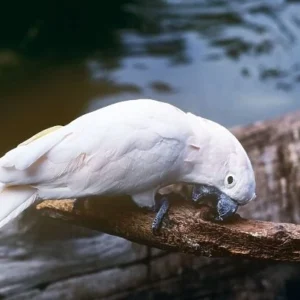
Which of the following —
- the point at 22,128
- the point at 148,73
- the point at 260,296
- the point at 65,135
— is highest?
the point at 148,73

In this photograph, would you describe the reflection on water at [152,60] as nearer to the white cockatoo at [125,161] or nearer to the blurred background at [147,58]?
the blurred background at [147,58]

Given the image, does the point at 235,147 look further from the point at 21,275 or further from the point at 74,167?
the point at 21,275

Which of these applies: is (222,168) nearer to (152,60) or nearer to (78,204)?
(78,204)

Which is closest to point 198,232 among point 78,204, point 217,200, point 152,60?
point 217,200

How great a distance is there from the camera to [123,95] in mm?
1487

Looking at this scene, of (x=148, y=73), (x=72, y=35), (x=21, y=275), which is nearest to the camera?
(x=21, y=275)

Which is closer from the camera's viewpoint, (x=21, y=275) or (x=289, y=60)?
(x=21, y=275)

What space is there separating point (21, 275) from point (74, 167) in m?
0.36

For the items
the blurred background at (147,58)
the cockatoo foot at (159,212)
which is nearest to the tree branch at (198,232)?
the cockatoo foot at (159,212)

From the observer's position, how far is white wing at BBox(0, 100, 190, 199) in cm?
59

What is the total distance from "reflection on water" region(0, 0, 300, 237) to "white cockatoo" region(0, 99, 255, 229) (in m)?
0.64

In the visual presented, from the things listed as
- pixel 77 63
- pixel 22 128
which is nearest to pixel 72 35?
pixel 77 63

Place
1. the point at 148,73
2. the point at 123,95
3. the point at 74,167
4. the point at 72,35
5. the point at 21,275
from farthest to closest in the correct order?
the point at 72,35, the point at 148,73, the point at 123,95, the point at 21,275, the point at 74,167

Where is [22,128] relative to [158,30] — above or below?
Result: below
